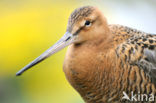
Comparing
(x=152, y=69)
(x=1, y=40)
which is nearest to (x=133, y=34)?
(x=152, y=69)

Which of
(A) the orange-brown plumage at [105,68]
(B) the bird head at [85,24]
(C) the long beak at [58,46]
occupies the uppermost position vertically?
(B) the bird head at [85,24]

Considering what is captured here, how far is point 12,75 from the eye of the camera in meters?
5.16

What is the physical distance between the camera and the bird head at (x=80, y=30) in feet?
11.0

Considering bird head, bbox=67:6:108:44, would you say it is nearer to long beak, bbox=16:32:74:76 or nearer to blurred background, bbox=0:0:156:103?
long beak, bbox=16:32:74:76

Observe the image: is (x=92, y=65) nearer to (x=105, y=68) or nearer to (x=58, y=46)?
(x=105, y=68)

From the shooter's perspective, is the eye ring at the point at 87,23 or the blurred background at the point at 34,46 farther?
the blurred background at the point at 34,46

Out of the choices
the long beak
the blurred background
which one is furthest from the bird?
the blurred background

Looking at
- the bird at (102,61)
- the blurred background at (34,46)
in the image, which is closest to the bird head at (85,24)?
the bird at (102,61)

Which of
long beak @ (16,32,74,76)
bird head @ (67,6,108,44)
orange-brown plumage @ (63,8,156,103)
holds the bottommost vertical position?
orange-brown plumage @ (63,8,156,103)

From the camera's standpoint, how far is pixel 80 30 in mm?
3385

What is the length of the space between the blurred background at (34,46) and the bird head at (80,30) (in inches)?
70.1

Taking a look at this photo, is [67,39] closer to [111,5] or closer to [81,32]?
[81,32]

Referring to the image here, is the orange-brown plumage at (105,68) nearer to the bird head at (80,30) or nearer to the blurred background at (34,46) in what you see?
the bird head at (80,30)

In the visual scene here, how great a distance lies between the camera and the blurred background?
516cm
